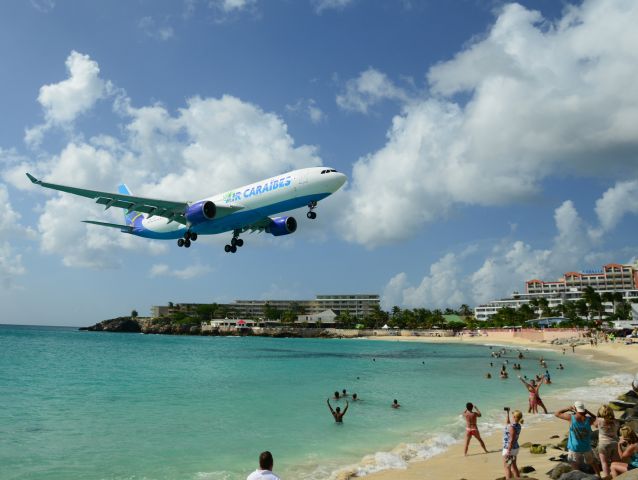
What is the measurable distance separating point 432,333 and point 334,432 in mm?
164351

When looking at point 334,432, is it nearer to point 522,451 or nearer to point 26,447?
point 522,451

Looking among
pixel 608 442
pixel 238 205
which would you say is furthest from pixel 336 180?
pixel 608 442

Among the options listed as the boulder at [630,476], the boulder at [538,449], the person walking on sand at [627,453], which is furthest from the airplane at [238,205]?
the boulder at [630,476]

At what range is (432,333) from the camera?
180m

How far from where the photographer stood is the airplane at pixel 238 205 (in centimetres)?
3200

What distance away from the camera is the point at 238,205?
36250mm

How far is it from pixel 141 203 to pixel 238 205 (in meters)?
7.45

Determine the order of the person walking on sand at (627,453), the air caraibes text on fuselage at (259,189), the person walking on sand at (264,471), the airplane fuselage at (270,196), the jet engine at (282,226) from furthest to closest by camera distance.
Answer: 1. the jet engine at (282,226)
2. the air caraibes text on fuselage at (259,189)
3. the airplane fuselage at (270,196)
4. the person walking on sand at (627,453)
5. the person walking on sand at (264,471)

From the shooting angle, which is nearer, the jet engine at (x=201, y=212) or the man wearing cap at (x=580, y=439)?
the man wearing cap at (x=580, y=439)

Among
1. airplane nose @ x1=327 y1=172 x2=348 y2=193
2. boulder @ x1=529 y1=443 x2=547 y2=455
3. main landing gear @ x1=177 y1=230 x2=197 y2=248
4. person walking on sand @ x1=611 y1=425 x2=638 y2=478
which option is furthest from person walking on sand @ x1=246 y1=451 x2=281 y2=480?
main landing gear @ x1=177 y1=230 x2=197 y2=248

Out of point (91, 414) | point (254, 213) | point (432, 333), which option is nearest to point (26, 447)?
point (91, 414)

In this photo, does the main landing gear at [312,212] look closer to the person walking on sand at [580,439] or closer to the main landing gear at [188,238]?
the main landing gear at [188,238]

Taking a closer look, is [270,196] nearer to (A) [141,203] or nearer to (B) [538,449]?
(A) [141,203]

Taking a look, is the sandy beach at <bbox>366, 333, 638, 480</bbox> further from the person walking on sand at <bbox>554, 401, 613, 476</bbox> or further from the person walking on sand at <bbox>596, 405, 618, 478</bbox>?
the person walking on sand at <bbox>596, 405, 618, 478</bbox>
